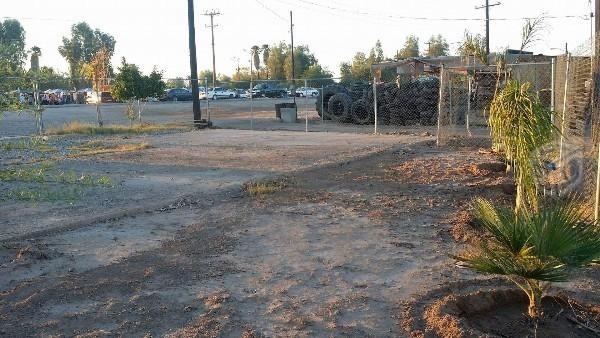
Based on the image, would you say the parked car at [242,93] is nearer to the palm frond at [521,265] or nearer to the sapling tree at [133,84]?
the sapling tree at [133,84]

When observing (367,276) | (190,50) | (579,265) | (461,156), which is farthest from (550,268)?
(190,50)

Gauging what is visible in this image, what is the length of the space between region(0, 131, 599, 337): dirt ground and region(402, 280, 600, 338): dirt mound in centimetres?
7

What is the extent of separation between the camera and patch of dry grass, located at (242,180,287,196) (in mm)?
10164

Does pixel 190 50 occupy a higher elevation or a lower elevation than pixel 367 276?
higher

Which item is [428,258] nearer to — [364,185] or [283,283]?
[283,283]

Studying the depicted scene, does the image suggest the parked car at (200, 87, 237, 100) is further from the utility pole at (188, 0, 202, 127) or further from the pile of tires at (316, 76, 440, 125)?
the pile of tires at (316, 76, 440, 125)

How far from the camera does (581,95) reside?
40.6 ft

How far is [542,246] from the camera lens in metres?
4.07

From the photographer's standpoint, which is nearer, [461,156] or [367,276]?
[367,276]

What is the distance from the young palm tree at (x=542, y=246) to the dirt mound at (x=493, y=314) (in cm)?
43

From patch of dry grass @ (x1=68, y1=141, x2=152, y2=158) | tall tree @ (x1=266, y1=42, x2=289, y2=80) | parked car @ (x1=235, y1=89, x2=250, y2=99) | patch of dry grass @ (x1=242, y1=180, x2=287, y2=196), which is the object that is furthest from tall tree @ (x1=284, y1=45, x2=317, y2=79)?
patch of dry grass @ (x1=242, y1=180, x2=287, y2=196)

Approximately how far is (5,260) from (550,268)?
5.15m

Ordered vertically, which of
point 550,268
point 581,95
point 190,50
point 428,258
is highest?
point 190,50

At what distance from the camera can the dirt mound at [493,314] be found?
4.59m
